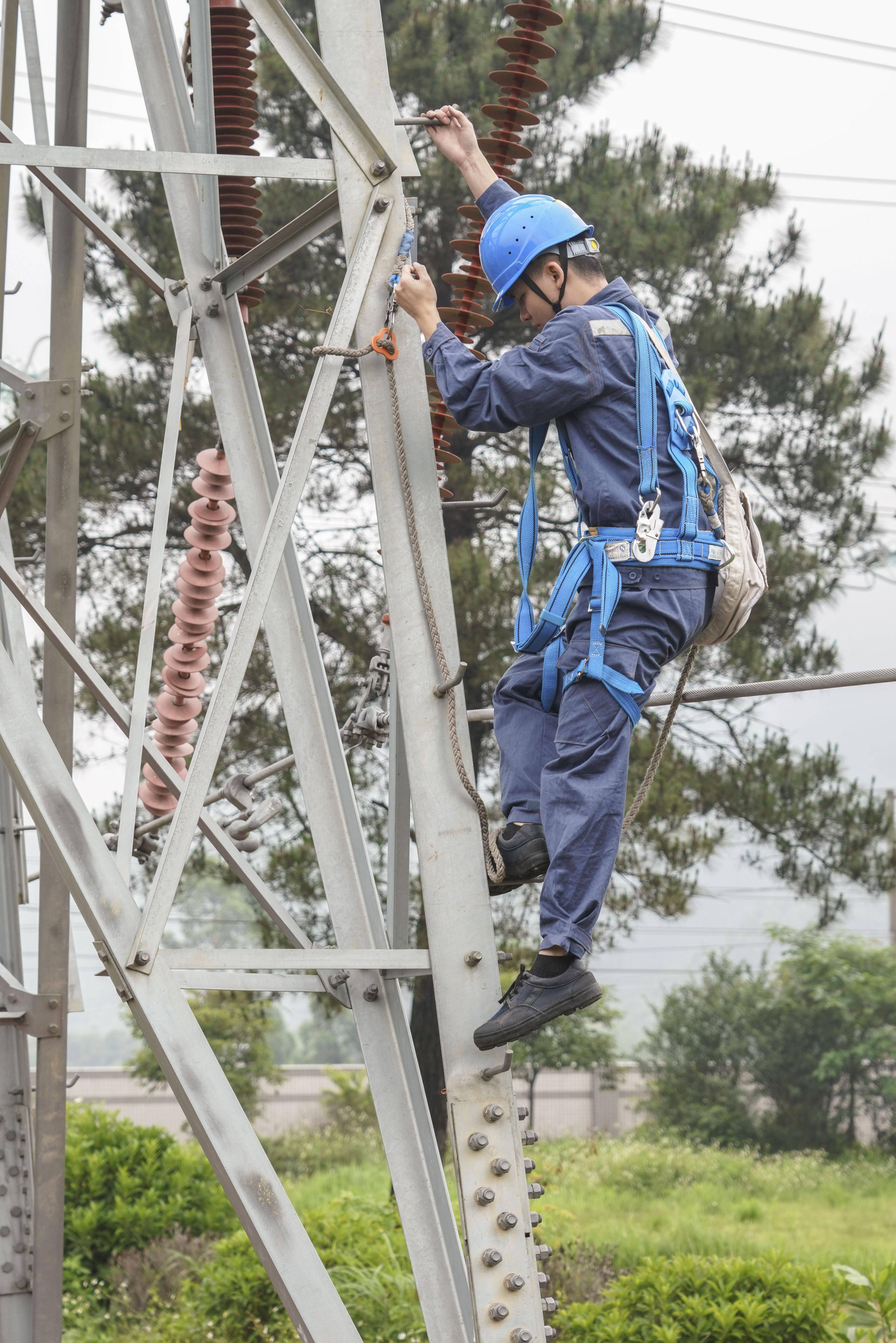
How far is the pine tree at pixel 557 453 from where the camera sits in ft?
35.7

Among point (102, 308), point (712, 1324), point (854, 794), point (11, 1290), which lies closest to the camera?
point (11, 1290)

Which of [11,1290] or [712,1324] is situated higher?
[11,1290]

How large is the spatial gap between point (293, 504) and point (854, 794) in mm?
8690

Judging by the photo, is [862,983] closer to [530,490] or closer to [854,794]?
[854,794]

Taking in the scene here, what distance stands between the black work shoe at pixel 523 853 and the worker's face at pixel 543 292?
43.9 inches

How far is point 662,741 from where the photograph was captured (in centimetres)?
340

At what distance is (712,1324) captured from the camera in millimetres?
6863

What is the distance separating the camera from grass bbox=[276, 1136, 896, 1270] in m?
11.5

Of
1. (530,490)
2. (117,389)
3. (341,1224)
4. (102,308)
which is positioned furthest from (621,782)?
(102,308)

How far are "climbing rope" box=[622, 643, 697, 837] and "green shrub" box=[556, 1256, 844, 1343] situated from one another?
4.35 m

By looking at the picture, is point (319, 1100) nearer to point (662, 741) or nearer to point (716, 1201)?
point (716, 1201)

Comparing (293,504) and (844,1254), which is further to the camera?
(844,1254)

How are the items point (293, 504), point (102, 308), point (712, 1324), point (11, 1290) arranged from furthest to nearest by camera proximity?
1. point (102, 308)
2. point (712, 1324)
3. point (11, 1290)
4. point (293, 504)

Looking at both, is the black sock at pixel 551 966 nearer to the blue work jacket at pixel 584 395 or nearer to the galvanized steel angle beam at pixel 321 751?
the galvanized steel angle beam at pixel 321 751
